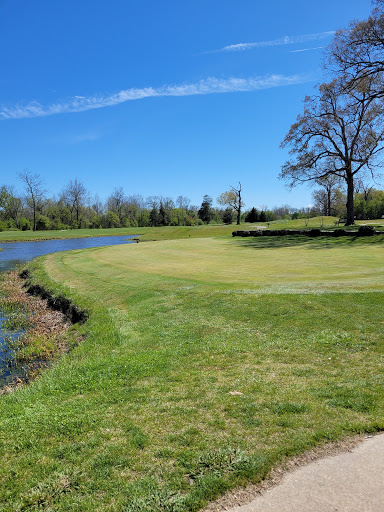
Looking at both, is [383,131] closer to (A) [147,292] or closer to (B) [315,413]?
(A) [147,292]

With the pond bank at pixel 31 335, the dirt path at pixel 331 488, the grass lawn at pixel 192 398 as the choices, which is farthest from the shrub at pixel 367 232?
the dirt path at pixel 331 488

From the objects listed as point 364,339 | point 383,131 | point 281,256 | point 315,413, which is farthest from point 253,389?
point 383,131

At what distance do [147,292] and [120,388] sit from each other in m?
6.70

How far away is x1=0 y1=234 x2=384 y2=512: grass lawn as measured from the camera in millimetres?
3199

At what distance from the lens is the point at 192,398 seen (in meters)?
4.72

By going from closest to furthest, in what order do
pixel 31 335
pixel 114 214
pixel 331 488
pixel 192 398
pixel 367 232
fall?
pixel 331 488 < pixel 192 398 < pixel 31 335 < pixel 367 232 < pixel 114 214

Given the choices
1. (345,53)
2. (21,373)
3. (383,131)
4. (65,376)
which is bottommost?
(21,373)

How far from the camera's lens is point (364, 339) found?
659 cm

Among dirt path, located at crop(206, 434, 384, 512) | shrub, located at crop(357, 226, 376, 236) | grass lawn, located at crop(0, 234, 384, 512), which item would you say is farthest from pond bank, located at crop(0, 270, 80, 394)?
shrub, located at crop(357, 226, 376, 236)

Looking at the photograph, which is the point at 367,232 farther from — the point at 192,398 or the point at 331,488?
the point at 331,488

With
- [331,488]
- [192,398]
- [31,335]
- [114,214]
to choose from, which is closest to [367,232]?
[31,335]

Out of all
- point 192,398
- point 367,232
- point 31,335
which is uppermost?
point 367,232

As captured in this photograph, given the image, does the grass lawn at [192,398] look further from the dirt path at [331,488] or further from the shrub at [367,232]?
the shrub at [367,232]

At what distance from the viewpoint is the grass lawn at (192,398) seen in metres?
3.20
